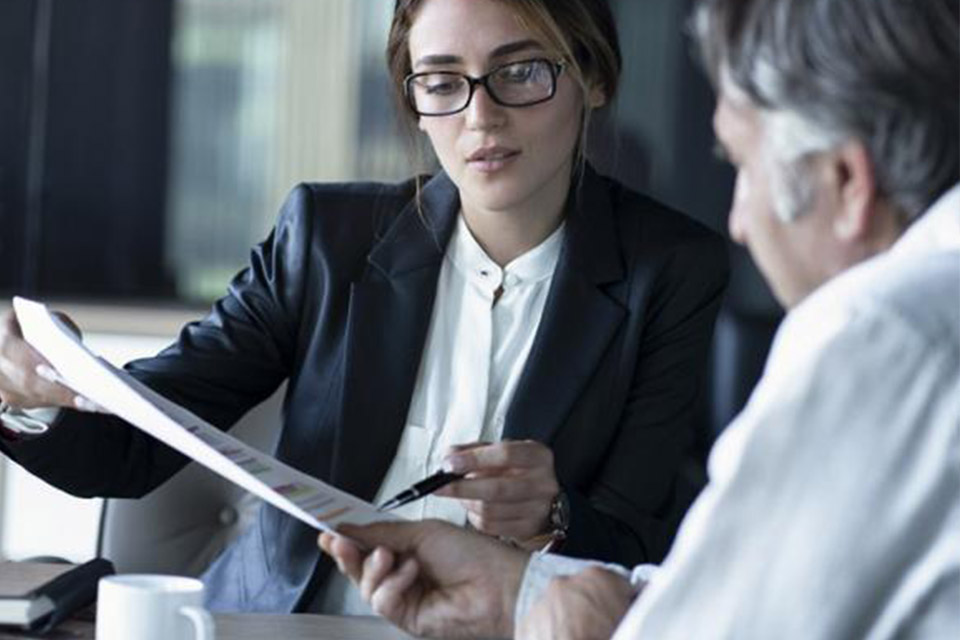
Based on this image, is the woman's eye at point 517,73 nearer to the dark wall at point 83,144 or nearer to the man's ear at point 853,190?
the man's ear at point 853,190

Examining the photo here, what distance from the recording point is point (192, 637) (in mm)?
1503

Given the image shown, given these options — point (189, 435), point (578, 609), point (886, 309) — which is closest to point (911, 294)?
point (886, 309)

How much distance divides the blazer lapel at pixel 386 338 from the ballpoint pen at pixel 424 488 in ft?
1.16

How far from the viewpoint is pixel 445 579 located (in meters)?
1.64

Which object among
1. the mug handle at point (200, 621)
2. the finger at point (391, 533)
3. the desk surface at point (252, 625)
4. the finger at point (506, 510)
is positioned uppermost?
the finger at point (391, 533)

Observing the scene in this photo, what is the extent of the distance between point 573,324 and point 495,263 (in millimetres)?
132

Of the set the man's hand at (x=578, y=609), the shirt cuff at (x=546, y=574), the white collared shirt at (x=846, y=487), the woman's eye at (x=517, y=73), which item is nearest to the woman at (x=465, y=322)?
the woman's eye at (x=517, y=73)

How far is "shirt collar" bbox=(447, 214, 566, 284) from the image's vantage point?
2293 millimetres

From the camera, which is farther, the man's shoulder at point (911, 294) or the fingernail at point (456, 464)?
the fingernail at point (456, 464)

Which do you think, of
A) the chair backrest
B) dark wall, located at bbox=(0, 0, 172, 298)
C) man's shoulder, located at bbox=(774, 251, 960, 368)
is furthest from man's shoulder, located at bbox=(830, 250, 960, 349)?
dark wall, located at bbox=(0, 0, 172, 298)

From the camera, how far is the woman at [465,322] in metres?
2.19

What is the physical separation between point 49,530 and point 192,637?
2903 mm

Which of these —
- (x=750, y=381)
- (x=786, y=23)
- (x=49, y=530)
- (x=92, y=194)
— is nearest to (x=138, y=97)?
(x=92, y=194)

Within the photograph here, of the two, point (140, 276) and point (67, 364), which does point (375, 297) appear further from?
point (140, 276)
